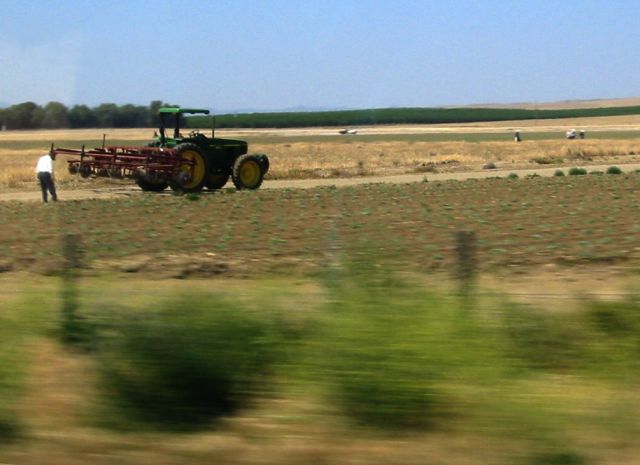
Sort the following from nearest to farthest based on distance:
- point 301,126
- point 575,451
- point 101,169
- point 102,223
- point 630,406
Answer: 1. point 575,451
2. point 630,406
3. point 102,223
4. point 101,169
5. point 301,126

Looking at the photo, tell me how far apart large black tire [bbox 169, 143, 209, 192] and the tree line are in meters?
2.51

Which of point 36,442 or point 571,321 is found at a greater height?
point 571,321

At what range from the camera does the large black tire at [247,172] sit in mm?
29203

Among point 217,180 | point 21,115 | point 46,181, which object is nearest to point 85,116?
point 21,115

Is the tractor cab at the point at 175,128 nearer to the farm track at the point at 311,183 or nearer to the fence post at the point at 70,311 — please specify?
the farm track at the point at 311,183

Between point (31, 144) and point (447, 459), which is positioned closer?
point (447, 459)

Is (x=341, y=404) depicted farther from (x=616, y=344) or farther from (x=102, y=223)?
(x=102, y=223)

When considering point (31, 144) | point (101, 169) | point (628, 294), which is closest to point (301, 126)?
point (31, 144)

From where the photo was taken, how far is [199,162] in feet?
93.1

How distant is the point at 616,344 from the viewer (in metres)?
7.40

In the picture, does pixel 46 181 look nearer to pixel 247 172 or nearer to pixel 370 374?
pixel 247 172

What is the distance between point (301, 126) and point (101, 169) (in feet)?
390

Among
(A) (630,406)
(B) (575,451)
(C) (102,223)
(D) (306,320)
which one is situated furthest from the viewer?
(C) (102,223)

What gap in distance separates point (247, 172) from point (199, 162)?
1.73m
